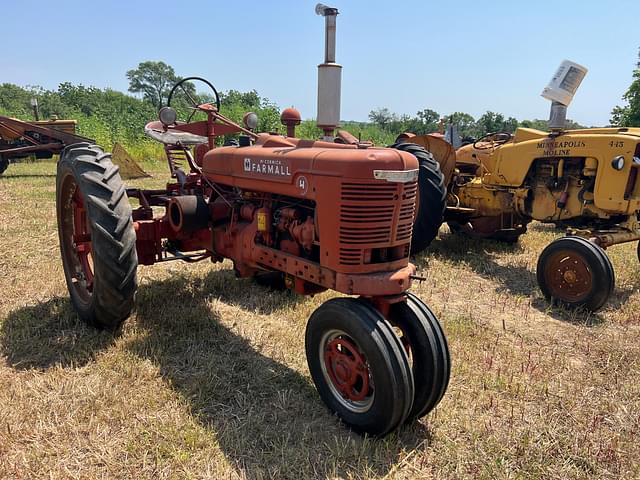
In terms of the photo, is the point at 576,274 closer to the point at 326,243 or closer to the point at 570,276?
the point at 570,276

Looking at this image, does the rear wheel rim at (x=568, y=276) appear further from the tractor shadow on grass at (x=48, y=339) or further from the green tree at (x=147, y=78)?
the green tree at (x=147, y=78)

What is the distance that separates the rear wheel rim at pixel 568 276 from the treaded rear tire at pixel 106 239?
11.6 ft

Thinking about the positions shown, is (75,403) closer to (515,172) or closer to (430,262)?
(430,262)

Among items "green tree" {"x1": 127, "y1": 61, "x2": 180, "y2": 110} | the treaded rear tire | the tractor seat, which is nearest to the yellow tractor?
the tractor seat

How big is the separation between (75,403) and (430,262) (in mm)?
4054

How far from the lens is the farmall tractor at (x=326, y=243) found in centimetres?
236

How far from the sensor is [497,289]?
4.89 metres

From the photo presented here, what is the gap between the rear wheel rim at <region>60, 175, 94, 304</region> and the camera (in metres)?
3.68

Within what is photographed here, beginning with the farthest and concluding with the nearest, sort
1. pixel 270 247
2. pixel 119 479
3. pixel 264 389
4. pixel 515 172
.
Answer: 1. pixel 515 172
2. pixel 270 247
3. pixel 264 389
4. pixel 119 479

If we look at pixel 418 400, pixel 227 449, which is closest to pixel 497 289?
pixel 418 400

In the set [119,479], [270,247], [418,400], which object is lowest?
[119,479]

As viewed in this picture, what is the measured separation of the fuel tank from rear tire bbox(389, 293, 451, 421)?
743mm

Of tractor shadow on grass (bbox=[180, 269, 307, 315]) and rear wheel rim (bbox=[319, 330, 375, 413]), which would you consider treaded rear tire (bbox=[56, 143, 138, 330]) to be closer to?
tractor shadow on grass (bbox=[180, 269, 307, 315])

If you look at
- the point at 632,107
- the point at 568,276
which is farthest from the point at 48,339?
the point at 632,107
